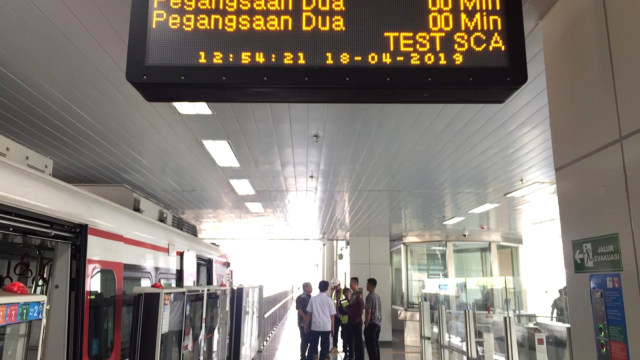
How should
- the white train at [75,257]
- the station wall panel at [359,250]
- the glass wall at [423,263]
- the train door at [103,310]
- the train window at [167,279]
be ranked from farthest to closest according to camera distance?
1. the glass wall at [423,263]
2. the station wall panel at [359,250]
3. the train window at [167,279]
4. the train door at [103,310]
5. the white train at [75,257]

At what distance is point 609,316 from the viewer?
7.54 feet

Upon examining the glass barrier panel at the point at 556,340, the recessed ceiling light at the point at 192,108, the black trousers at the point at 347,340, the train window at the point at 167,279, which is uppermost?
the recessed ceiling light at the point at 192,108

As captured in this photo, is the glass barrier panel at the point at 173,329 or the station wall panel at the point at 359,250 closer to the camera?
the glass barrier panel at the point at 173,329

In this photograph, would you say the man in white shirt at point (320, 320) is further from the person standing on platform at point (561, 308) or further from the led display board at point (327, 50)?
the led display board at point (327, 50)

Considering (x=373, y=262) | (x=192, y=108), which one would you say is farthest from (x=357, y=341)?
(x=192, y=108)

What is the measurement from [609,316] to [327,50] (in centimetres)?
183

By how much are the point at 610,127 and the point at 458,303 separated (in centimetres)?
757

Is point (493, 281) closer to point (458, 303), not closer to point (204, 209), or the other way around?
point (458, 303)

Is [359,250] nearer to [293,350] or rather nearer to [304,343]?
[293,350]

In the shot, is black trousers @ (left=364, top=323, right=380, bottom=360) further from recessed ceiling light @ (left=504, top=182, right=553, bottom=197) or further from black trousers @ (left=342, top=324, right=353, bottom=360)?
recessed ceiling light @ (left=504, top=182, right=553, bottom=197)

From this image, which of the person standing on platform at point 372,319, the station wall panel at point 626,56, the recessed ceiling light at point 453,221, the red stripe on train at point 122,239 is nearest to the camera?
the station wall panel at point 626,56

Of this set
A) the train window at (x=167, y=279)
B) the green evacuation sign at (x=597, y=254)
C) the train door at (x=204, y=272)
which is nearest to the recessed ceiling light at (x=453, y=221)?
the train door at (x=204, y=272)

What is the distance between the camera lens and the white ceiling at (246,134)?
4.06 metres

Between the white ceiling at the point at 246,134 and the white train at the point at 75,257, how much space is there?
50.5 inches
